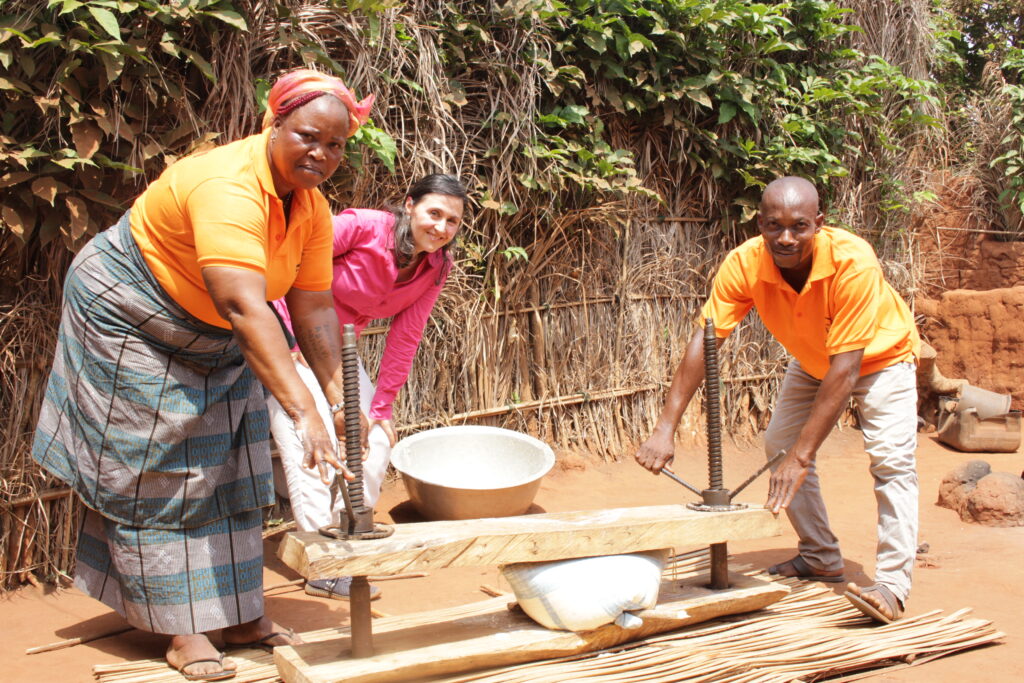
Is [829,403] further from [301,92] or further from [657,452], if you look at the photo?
[301,92]

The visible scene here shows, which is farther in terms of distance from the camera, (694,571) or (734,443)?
(734,443)

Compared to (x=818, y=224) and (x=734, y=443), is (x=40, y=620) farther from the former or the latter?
(x=734, y=443)

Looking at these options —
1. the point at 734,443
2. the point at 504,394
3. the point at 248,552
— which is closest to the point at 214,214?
the point at 248,552

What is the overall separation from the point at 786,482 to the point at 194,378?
199 centimetres

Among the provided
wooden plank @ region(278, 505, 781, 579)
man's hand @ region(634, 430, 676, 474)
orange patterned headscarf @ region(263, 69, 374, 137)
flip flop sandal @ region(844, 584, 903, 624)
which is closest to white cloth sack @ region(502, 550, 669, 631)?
wooden plank @ region(278, 505, 781, 579)

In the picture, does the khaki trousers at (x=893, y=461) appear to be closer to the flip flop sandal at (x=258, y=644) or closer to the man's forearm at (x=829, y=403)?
the man's forearm at (x=829, y=403)

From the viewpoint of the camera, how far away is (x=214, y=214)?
88.0 inches

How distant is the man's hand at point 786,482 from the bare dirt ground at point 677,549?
0.64 metres

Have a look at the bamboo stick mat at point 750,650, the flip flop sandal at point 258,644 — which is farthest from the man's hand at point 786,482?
the flip flop sandal at point 258,644

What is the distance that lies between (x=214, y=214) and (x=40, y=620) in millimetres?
1965

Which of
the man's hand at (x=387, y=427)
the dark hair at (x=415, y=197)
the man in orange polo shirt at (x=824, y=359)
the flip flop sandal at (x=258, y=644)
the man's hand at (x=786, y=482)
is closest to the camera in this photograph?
the flip flop sandal at (x=258, y=644)

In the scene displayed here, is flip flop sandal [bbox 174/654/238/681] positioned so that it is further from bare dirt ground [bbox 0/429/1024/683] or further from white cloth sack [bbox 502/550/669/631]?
white cloth sack [bbox 502/550/669/631]

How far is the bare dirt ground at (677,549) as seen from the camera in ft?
9.66

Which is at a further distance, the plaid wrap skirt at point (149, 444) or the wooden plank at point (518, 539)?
the plaid wrap skirt at point (149, 444)
